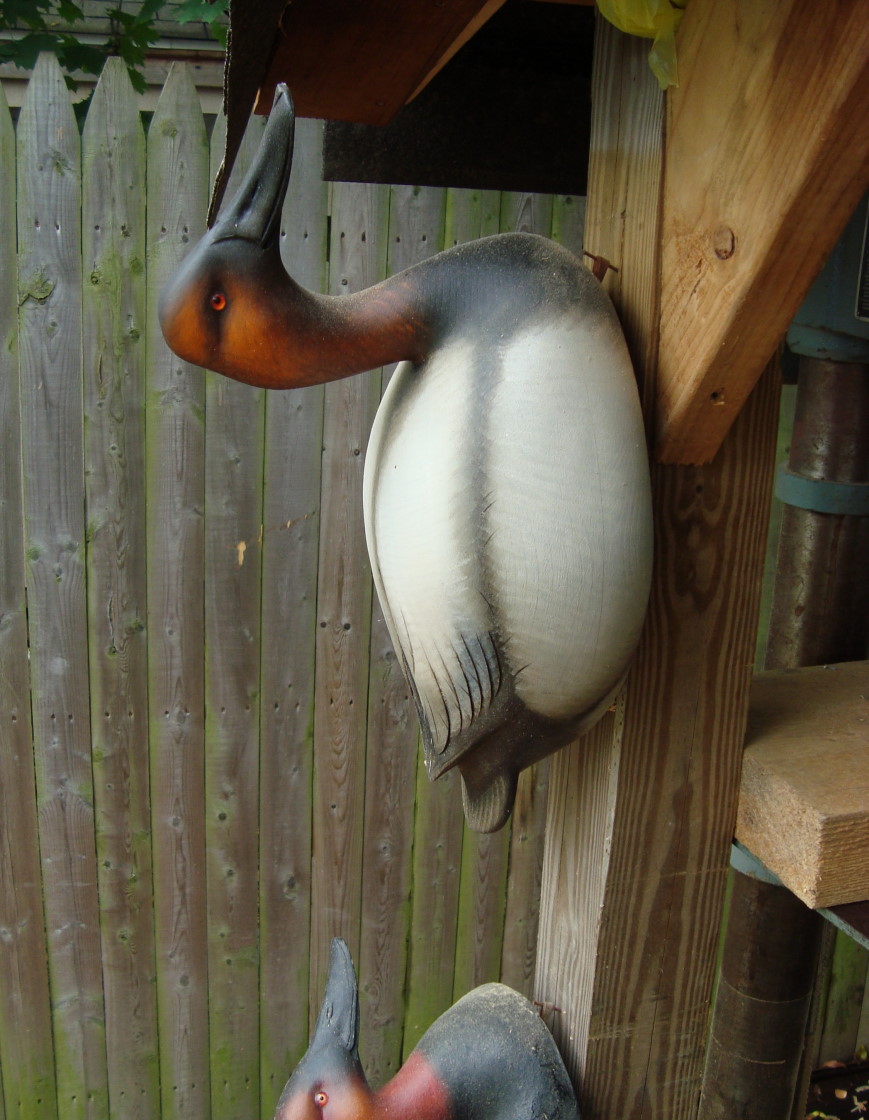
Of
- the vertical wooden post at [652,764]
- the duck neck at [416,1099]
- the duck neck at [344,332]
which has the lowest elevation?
the duck neck at [416,1099]

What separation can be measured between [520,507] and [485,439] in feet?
0.19

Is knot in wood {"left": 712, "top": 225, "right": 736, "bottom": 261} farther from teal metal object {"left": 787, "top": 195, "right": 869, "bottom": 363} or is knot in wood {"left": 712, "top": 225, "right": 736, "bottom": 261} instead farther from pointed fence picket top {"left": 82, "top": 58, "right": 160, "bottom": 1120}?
pointed fence picket top {"left": 82, "top": 58, "right": 160, "bottom": 1120}

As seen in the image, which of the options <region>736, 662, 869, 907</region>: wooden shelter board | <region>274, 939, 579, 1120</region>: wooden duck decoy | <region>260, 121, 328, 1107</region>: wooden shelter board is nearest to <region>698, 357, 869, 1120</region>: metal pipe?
<region>736, 662, 869, 907</region>: wooden shelter board

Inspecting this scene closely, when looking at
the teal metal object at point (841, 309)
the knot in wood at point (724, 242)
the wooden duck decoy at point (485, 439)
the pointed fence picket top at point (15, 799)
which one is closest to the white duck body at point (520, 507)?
the wooden duck decoy at point (485, 439)

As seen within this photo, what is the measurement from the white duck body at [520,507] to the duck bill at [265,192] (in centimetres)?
17

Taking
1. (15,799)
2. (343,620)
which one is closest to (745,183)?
(343,620)

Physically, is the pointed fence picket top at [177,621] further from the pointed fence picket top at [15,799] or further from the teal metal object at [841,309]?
the teal metal object at [841,309]

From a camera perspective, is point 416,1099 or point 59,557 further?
point 59,557

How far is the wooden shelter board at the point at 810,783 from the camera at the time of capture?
2.87 ft

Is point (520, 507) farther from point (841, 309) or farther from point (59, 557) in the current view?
point (59, 557)

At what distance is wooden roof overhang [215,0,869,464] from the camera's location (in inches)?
25.6

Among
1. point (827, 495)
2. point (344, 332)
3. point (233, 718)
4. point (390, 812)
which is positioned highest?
point (344, 332)

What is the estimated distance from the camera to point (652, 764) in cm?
96

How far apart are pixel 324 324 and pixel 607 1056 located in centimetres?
75
